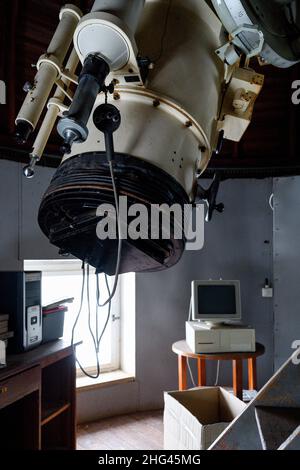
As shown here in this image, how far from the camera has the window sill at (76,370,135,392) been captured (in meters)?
2.62

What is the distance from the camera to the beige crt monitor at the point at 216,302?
247 cm

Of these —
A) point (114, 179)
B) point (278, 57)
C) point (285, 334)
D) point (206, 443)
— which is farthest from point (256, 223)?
point (114, 179)

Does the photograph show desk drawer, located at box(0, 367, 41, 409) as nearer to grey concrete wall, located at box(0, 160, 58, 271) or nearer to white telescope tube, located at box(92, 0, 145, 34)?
grey concrete wall, located at box(0, 160, 58, 271)

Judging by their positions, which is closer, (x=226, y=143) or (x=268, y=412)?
(x=268, y=412)

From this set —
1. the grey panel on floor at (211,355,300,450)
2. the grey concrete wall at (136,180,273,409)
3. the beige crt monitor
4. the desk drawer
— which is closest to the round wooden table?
the beige crt monitor

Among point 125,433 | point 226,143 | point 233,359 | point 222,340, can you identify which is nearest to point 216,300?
point 222,340

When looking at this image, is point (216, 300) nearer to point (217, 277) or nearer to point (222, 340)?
point (222, 340)

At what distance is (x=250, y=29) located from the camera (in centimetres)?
68

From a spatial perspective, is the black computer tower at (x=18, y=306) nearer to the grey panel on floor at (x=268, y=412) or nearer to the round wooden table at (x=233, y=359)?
the round wooden table at (x=233, y=359)

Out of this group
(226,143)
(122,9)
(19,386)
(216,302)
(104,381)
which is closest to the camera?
(122,9)

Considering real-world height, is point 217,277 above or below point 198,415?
above

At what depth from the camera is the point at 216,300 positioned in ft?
8.21

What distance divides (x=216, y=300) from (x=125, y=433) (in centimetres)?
102
